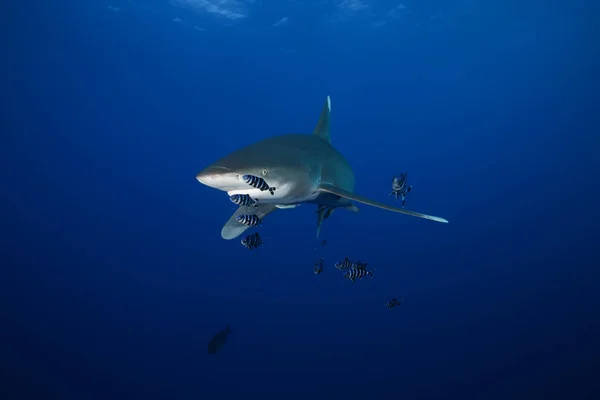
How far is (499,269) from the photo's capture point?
40531 mm

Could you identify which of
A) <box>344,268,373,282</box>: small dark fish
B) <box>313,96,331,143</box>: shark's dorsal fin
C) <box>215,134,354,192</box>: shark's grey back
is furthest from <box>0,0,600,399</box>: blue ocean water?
<box>215,134,354,192</box>: shark's grey back

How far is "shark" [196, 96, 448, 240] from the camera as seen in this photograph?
315 centimetres

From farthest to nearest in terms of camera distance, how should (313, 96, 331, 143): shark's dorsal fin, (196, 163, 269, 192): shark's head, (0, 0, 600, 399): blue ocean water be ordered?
(0, 0, 600, 399): blue ocean water
(313, 96, 331, 143): shark's dorsal fin
(196, 163, 269, 192): shark's head

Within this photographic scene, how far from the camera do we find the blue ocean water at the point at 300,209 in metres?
24.3

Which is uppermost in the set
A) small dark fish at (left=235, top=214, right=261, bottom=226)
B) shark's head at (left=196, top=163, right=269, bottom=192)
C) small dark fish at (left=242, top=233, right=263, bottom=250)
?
small dark fish at (left=242, top=233, right=263, bottom=250)

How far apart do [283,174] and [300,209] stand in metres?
55.8

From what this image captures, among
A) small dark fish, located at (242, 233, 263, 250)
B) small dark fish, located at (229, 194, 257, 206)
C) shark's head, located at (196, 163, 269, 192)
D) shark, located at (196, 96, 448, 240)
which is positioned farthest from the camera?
small dark fish, located at (242, 233, 263, 250)

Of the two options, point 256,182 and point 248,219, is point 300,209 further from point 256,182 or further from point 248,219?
point 256,182

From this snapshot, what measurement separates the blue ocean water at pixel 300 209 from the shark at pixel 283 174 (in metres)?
18.6

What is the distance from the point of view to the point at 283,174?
3762 mm

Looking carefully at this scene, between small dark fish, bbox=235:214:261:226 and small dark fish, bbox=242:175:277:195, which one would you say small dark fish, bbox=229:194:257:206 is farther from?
small dark fish, bbox=235:214:261:226

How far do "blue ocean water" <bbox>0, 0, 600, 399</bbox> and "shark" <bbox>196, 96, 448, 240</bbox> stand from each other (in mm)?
18570

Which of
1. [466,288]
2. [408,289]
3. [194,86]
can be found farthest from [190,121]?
[466,288]

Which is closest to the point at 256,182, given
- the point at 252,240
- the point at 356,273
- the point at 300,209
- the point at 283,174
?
the point at 283,174
